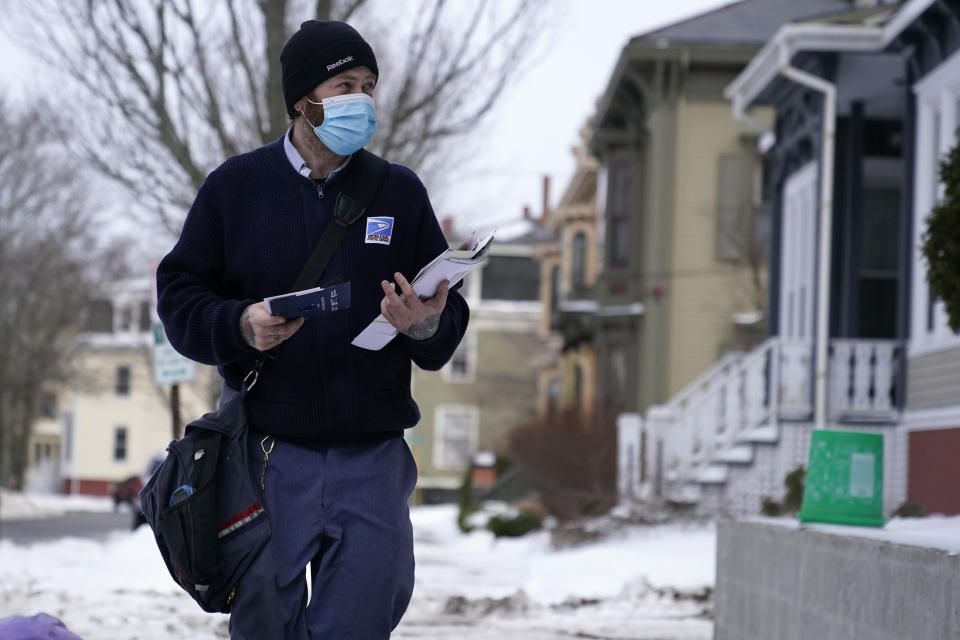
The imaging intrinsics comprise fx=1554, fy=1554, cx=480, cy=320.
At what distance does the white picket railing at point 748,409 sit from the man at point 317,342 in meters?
13.2

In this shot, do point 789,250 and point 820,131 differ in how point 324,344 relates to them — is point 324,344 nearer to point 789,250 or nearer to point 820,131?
point 820,131

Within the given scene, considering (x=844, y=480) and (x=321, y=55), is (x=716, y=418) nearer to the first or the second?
(x=844, y=480)

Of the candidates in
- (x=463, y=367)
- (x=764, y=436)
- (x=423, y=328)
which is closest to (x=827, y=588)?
(x=423, y=328)

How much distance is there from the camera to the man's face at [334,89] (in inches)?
160

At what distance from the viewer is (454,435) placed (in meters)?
56.3

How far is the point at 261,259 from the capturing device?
13.2ft

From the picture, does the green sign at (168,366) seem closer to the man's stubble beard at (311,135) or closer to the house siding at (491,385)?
the man's stubble beard at (311,135)

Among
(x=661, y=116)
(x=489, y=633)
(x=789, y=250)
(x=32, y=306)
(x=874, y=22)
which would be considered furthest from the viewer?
(x=32, y=306)

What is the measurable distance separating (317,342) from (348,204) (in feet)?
1.23

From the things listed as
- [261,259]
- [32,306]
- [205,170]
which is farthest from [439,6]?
[32,306]

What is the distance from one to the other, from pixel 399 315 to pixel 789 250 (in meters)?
17.1

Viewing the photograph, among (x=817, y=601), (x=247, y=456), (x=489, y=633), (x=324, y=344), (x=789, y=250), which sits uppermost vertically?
(x=789, y=250)

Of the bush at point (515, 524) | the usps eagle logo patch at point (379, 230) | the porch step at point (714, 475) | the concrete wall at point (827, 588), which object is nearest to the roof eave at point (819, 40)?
the porch step at point (714, 475)

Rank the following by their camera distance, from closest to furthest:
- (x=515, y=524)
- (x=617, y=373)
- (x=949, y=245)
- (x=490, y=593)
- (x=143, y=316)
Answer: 1. (x=949, y=245)
2. (x=490, y=593)
3. (x=515, y=524)
4. (x=617, y=373)
5. (x=143, y=316)
